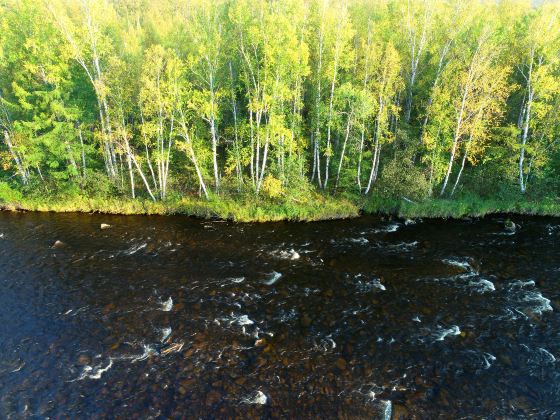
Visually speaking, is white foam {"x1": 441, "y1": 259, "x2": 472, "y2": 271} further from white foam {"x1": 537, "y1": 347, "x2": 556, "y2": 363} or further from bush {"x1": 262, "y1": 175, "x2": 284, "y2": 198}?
bush {"x1": 262, "y1": 175, "x2": 284, "y2": 198}

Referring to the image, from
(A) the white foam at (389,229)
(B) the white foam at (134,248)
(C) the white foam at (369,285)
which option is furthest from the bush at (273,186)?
(C) the white foam at (369,285)

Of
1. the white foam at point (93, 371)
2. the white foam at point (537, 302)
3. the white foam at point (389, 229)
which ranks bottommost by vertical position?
the white foam at point (389, 229)

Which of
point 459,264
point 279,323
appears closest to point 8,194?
point 279,323

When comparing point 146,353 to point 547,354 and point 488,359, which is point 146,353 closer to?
point 488,359

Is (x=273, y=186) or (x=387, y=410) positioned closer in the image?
(x=387, y=410)

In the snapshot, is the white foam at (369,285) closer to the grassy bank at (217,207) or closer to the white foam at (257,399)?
the white foam at (257,399)

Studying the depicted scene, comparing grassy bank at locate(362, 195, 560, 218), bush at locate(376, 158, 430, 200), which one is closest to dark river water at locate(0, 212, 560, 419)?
grassy bank at locate(362, 195, 560, 218)
